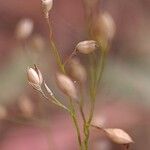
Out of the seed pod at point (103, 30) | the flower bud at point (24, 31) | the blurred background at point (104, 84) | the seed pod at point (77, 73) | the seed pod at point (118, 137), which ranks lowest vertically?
the seed pod at point (118, 137)

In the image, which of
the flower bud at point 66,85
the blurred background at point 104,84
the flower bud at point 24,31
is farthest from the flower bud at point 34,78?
the blurred background at point 104,84

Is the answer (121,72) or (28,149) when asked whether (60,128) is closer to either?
(28,149)

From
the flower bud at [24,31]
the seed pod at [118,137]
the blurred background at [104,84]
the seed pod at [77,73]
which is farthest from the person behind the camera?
the blurred background at [104,84]

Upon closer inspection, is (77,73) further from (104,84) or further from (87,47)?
(104,84)

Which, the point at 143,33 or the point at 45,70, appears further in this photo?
the point at 45,70

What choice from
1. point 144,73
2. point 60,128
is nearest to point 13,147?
point 60,128

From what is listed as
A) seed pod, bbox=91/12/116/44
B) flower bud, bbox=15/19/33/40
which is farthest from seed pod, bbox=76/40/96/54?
flower bud, bbox=15/19/33/40

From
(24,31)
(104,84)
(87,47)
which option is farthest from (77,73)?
(104,84)

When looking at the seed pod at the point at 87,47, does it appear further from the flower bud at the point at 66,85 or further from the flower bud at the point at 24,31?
the flower bud at the point at 24,31
